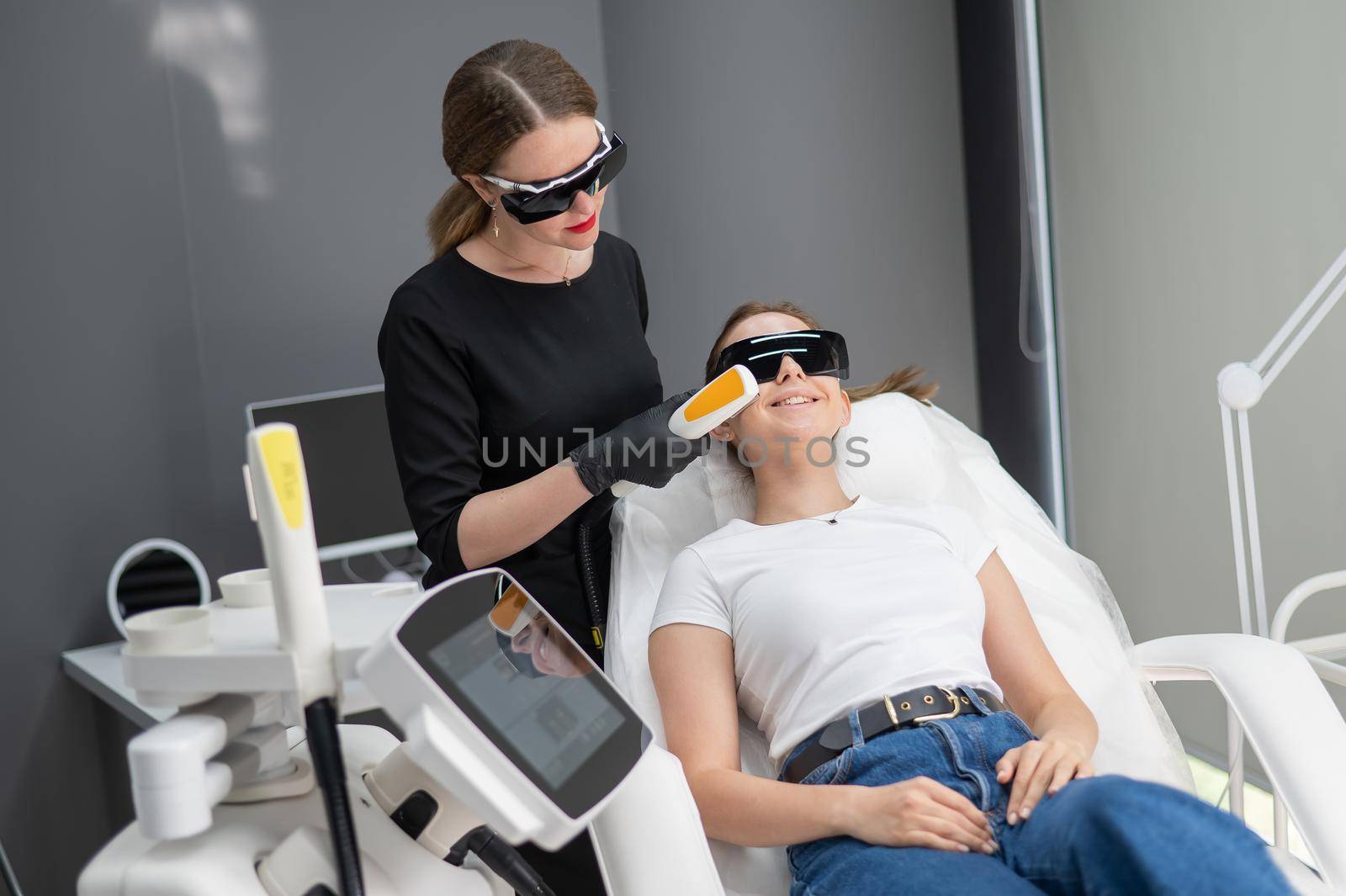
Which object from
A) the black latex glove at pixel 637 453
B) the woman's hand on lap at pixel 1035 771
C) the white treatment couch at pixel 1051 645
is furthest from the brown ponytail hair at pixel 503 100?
the woman's hand on lap at pixel 1035 771

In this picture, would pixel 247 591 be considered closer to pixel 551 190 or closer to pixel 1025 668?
pixel 551 190

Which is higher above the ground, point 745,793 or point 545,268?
point 545,268

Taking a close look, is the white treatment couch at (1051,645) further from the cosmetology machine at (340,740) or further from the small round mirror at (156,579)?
the small round mirror at (156,579)

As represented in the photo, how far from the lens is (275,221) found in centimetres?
269

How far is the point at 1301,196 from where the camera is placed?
7.00 feet

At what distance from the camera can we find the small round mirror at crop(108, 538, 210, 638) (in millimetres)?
2363

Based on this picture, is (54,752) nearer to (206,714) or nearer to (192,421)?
(192,421)

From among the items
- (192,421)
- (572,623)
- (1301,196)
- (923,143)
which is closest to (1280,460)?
(1301,196)

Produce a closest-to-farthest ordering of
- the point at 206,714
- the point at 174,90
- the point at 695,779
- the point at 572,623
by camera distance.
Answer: the point at 206,714 → the point at 695,779 → the point at 572,623 → the point at 174,90

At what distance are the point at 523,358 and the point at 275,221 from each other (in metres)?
1.47

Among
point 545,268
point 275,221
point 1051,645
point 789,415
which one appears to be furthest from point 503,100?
point 275,221

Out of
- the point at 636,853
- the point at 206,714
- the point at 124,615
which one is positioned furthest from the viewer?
the point at 124,615

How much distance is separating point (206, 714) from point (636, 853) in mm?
489

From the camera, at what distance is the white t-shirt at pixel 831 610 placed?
53.3 inches
